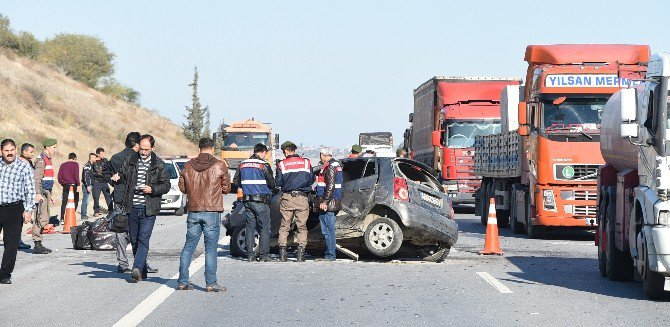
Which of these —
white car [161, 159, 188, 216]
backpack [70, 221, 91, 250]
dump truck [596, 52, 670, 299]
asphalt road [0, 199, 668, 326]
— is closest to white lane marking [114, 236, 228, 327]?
asphalt road [0, 199, 668, 326]

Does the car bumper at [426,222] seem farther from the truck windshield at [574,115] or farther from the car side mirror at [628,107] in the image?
the truck windshield at [574,115]

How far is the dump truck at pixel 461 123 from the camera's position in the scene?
35594 millimetres

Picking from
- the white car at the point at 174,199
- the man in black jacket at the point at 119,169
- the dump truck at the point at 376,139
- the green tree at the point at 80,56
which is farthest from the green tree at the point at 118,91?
the man in black jacket at the point at 119,169

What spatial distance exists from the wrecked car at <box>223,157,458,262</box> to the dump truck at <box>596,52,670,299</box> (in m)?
2.76

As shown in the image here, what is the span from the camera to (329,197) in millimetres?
17891

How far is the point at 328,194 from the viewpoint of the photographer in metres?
17.9

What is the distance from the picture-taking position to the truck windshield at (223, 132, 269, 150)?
64.6 metres

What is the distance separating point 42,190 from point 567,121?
9773 millimetres

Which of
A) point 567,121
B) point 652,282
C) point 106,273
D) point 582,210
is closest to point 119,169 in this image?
point 106,273

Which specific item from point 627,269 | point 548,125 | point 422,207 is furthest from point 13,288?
point 548,125

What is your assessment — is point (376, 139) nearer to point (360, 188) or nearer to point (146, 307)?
point (360, 188)

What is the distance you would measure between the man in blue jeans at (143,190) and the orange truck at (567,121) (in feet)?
34.2

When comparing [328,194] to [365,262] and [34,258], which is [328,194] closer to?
[365,262]

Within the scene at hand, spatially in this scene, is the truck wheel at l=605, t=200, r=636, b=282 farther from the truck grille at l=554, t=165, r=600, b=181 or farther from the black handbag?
the truck grille at l=554, t=165, r=600, b=181
